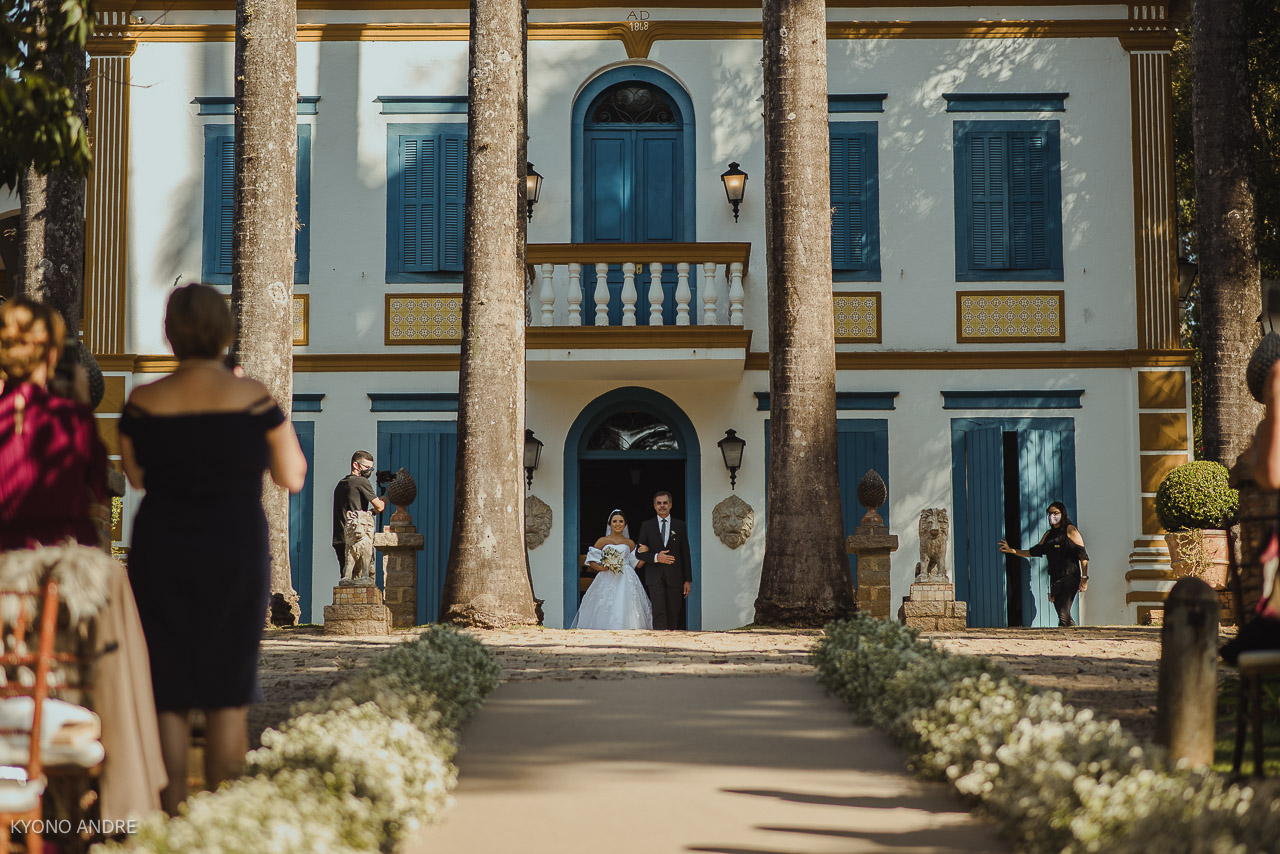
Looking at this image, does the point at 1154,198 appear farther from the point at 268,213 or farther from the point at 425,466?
the point at 268,213

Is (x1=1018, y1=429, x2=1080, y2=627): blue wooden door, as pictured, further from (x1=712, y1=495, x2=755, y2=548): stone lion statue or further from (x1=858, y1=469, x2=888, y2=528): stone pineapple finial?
(x1=858, y1=469, x2=888, y2=528): stone pineapple finial

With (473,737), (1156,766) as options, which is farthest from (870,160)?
(1156,766)

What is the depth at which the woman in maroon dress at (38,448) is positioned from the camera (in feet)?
13.4

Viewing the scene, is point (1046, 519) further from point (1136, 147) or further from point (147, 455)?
point (147, 455)

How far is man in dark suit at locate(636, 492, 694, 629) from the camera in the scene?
47.7 feet

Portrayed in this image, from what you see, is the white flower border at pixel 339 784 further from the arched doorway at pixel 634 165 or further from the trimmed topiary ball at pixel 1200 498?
the arched doorway at pixel 634 165

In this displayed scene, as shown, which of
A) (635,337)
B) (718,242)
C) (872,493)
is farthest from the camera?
(718,242)

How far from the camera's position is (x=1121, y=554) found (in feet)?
53.0

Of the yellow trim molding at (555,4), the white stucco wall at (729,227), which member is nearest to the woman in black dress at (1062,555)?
the white stucco wall at (729,227)

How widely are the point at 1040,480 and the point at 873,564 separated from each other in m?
4.23

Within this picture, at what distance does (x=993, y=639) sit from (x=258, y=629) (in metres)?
7.52

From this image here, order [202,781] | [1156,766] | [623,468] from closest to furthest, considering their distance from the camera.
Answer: [1156,766], [202,781], [623,468]

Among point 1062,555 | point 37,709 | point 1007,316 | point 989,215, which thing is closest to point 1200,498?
point 1062,555

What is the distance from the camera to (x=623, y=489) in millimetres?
18344
